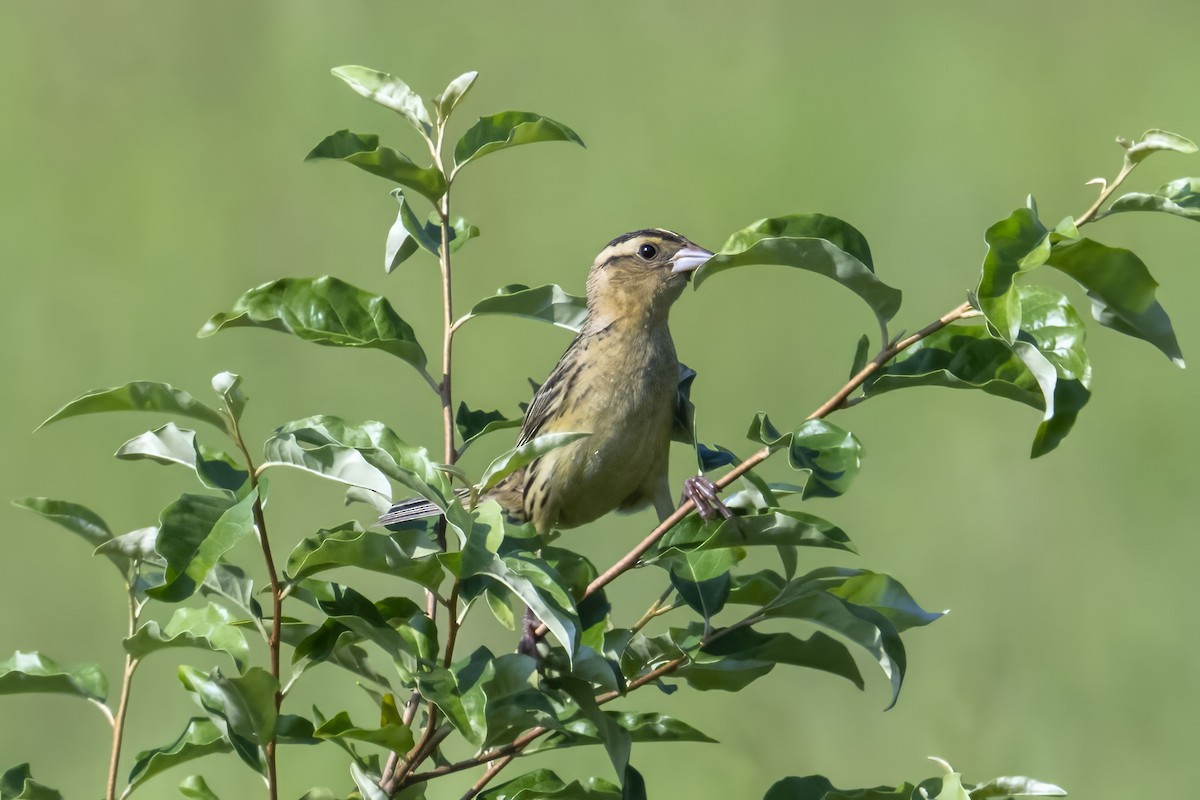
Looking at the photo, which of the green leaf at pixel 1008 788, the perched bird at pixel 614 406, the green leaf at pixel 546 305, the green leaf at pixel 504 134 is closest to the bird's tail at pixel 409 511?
the perched bird at pixel 614 406

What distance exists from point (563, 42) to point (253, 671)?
5.20 meters

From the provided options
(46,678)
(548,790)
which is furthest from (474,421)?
(46,678)

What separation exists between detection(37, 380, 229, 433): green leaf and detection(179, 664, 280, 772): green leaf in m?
0.27

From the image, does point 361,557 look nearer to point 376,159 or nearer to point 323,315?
point 323,315

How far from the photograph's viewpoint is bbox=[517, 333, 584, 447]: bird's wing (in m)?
2.62

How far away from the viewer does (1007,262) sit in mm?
1439

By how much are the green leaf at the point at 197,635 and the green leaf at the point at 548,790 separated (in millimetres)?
370

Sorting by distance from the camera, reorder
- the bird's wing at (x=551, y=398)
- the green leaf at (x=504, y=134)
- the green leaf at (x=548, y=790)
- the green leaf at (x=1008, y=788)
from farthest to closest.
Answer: the bird's wing at (x=551, y=398) → the green leaf at (x=504, y=134) → the green leaf at (x=548, y=790) → the green leaf at (x=1008, y=788)

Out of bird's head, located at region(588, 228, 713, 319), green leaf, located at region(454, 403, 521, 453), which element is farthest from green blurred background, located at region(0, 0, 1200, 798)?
green leaf, located at region(454, 403, 521, 453)

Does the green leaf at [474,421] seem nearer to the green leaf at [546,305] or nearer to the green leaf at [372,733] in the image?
the green leaf at [546,305]

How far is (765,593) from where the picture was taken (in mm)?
1707

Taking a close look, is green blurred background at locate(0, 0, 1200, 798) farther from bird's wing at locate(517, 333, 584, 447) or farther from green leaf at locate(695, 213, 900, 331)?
green leaf at locate(695, 213, 900, 331)

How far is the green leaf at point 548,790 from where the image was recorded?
173 cm

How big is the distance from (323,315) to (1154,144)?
102cm
